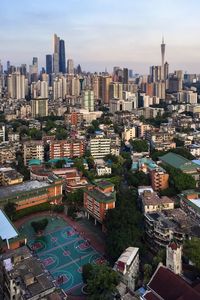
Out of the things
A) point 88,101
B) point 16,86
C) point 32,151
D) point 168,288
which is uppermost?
point 16,86

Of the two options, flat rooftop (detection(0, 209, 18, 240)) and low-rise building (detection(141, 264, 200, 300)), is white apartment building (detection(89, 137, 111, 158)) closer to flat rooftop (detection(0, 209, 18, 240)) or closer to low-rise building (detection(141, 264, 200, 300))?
flat rooftop (detection(0, 209, 18, 240))

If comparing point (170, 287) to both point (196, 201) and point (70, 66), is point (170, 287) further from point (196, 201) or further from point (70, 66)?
point (70, 66)

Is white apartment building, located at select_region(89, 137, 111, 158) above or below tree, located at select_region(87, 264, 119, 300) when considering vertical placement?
above

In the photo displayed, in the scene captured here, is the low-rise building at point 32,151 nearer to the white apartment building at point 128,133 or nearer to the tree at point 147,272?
the white apartment building at point 128,133

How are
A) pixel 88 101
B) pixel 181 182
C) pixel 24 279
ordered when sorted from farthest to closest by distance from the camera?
pixel 88 101, pixel 181 182, pixel 24 279

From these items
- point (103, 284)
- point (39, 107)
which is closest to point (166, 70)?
point (39, 107)

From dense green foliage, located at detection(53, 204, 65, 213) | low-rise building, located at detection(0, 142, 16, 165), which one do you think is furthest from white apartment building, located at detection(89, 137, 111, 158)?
dense green foliage, located at detection(53, 204, 65, 213)

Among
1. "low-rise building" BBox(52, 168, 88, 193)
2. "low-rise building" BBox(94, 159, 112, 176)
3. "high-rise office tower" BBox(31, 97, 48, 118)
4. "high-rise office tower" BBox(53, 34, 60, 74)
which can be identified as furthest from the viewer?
"high-rise office tower" BBox(53, 34, 60, 74)

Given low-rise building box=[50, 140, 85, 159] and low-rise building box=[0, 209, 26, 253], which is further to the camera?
low-rise building box=[50, 140, 85, 159]
